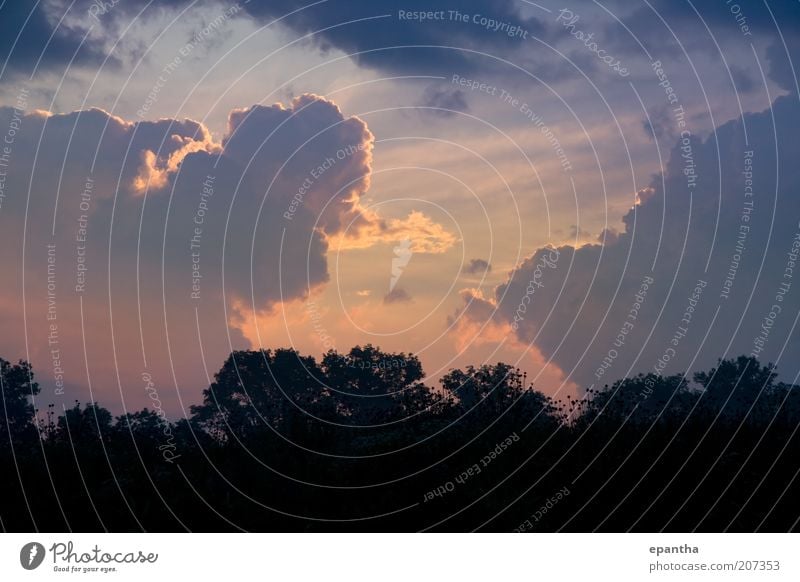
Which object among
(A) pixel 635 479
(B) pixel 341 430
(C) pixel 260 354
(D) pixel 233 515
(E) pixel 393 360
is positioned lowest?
(A) pixel 635 479

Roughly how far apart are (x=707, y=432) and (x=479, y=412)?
284 inches

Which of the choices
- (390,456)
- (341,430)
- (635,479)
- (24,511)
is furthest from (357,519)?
(24,511)

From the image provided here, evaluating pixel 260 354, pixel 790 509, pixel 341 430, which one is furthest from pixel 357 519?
pixel 260 354

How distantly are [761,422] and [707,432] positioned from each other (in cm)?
258

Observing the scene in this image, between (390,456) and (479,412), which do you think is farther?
(479,412)

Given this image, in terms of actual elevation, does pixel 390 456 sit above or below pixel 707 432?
above

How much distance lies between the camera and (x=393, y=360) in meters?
42.3

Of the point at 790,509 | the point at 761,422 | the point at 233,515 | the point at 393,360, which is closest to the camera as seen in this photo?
the point at 790,509
